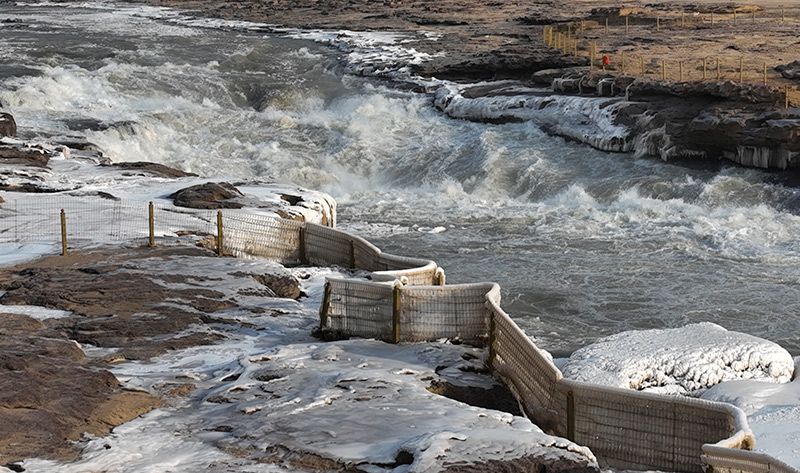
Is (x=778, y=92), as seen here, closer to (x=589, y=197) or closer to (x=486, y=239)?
(x=589, y=197)

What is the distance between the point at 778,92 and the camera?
2639 centimetres

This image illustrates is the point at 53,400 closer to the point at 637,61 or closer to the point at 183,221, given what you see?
the point at 183,221

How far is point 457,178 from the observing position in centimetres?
2855

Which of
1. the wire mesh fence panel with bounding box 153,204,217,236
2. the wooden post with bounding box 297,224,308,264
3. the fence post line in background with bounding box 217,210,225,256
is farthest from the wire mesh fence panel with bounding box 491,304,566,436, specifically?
the wire mesh fence panel with bounding box 153,204,217,236

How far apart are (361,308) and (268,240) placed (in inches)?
200

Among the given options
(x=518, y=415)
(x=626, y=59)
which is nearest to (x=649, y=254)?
(x=518, y=415)

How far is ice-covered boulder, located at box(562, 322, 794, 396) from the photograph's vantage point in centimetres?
1310

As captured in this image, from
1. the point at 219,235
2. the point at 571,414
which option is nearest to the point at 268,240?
the point at 219,235

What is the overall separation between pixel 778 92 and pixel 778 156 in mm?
2142

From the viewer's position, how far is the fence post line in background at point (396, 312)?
12766 mm

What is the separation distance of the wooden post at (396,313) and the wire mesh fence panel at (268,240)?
517 cm

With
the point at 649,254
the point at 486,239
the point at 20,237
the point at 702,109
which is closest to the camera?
the point at 20,237

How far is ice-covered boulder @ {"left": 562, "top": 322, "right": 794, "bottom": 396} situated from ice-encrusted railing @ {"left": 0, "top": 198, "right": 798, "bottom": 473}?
5.37 feet

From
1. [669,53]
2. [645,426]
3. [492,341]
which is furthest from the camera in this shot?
[669,53]
